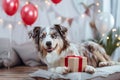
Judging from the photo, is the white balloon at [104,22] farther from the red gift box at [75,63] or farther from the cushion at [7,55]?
the red gift box at [75,63]

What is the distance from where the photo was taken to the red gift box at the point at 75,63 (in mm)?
1892

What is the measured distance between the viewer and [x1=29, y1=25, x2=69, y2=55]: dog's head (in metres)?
1.91

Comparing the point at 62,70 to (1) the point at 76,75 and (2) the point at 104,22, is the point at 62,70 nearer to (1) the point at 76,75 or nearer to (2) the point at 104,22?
(1) the point at 76,75

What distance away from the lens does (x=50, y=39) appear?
6.25 feet

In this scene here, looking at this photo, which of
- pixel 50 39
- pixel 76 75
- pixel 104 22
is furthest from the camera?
pixel 104 22

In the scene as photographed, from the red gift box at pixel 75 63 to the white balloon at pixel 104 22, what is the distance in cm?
144

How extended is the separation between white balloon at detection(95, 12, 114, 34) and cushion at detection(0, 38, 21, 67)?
1081mm

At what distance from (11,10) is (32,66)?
2.01 ft

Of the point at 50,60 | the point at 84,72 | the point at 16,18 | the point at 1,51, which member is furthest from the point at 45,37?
the point at 16,18

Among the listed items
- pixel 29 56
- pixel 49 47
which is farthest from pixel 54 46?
pixel 29 56

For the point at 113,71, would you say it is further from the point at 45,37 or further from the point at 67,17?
the point at 67,17

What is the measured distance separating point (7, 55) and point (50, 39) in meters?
1.06

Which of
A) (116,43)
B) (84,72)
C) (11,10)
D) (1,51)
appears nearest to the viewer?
(84,72)

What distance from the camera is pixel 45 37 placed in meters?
1.92
